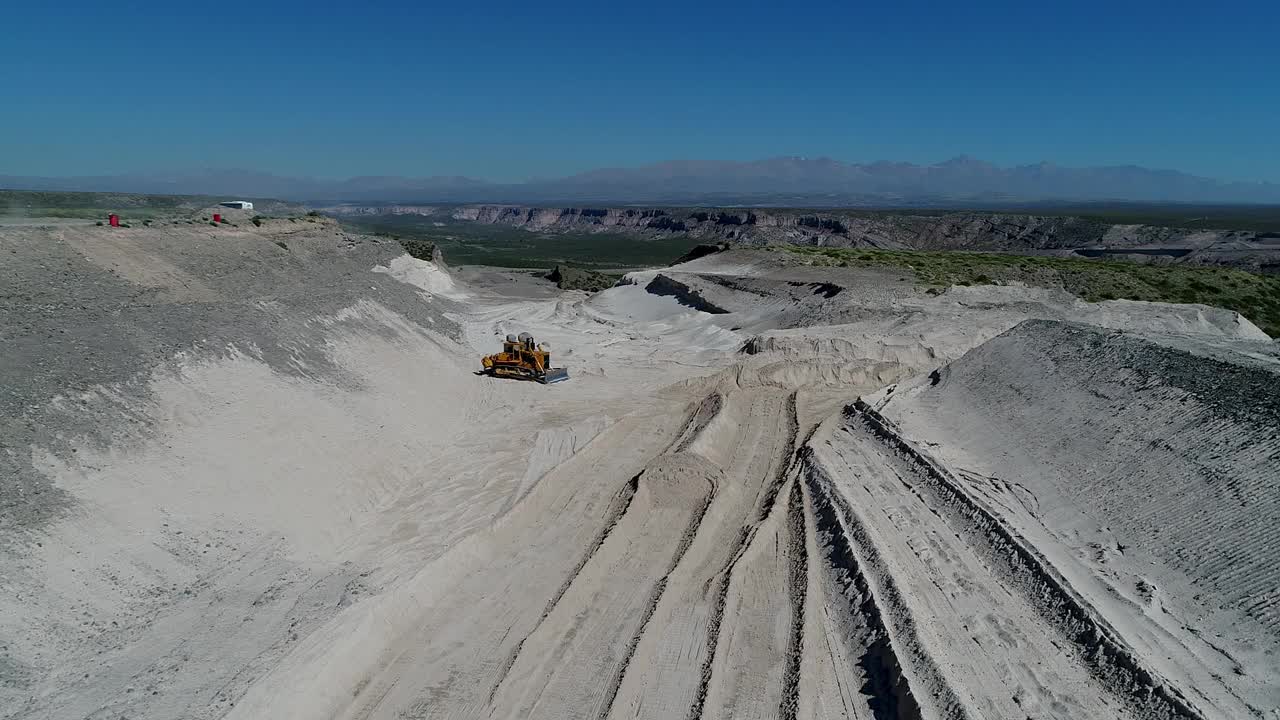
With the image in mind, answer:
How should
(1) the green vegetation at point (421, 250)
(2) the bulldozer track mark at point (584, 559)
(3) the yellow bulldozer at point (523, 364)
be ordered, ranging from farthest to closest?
(1) the green vegetation at point (421, 250)
(3) the yellow bulldozer at point (523, 364)
(2) the bulldozer track mark at point (584, 559)

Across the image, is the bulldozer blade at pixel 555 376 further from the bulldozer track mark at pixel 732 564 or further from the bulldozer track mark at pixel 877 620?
the bulldozer track mark at pixel 877 620

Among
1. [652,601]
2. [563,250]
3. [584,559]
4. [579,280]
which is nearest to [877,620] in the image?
[652,601]

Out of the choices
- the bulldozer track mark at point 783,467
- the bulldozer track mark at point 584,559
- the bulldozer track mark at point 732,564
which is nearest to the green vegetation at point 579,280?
the bulldozer track mark at point 783,467

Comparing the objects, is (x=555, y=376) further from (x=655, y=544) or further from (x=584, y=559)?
(x=584, y=559)

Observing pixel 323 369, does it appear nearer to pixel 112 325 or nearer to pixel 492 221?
pixel 112 325

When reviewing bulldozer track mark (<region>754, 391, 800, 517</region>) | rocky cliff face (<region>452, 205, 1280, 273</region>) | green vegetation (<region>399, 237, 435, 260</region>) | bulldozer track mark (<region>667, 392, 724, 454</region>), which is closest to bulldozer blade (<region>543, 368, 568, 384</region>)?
bulldozer track mark (<region>667, 392, 724, 454</region>)

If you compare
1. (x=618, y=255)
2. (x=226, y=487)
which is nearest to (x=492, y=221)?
(x=618, y=255)
